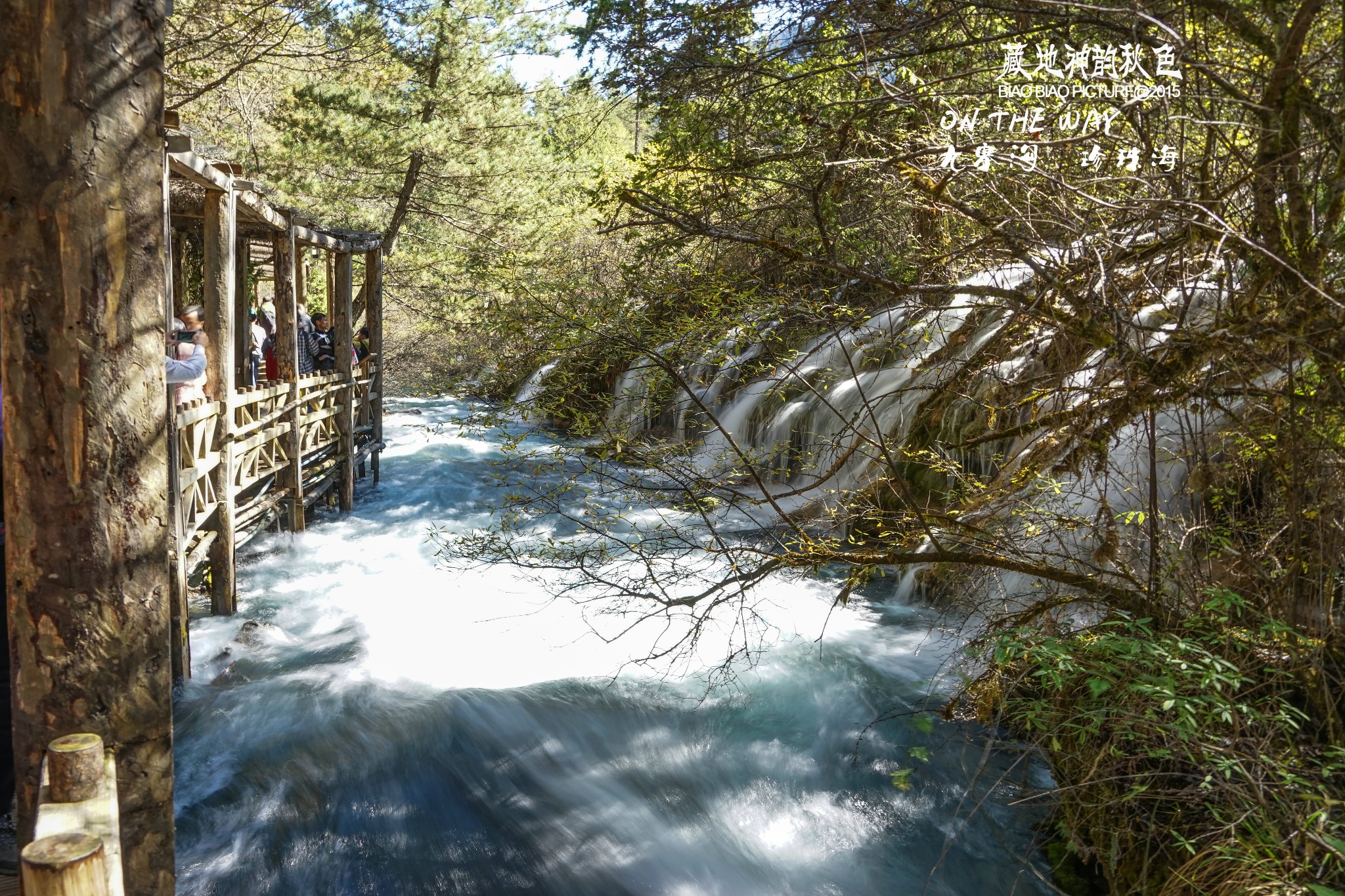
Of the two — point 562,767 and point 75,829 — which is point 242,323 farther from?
point 75,829

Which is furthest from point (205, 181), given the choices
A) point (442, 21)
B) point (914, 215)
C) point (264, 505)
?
point (442, 21)

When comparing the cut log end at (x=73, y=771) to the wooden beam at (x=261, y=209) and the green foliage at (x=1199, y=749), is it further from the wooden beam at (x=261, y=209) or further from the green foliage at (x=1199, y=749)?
the wooden beam at (x=261, y=209)

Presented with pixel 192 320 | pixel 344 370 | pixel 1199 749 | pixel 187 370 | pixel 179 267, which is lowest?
pixel 1199 749

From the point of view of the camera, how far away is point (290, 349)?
9969mm

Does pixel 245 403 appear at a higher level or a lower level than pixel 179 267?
lower

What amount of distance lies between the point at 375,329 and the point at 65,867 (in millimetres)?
13171

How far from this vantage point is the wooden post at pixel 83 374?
2264mm

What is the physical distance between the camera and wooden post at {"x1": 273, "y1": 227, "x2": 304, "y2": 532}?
9688mm

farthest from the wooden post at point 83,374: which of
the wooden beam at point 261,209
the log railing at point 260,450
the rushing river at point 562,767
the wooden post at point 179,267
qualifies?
the wooden post at point 179,267

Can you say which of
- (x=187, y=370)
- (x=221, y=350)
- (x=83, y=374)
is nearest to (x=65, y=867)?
(x=83, y=374)

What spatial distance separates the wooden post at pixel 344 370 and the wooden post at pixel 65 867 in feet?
34.9

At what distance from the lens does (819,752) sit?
5789 mm

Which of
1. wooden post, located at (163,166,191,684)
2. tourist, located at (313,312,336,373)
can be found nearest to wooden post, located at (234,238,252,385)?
tourist, located at (313,312,336,373)

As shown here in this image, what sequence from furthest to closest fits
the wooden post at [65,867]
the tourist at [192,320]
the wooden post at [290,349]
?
the wooden post at [290,349] → the tourist at [192,320] → the wooden post at [65,867]
